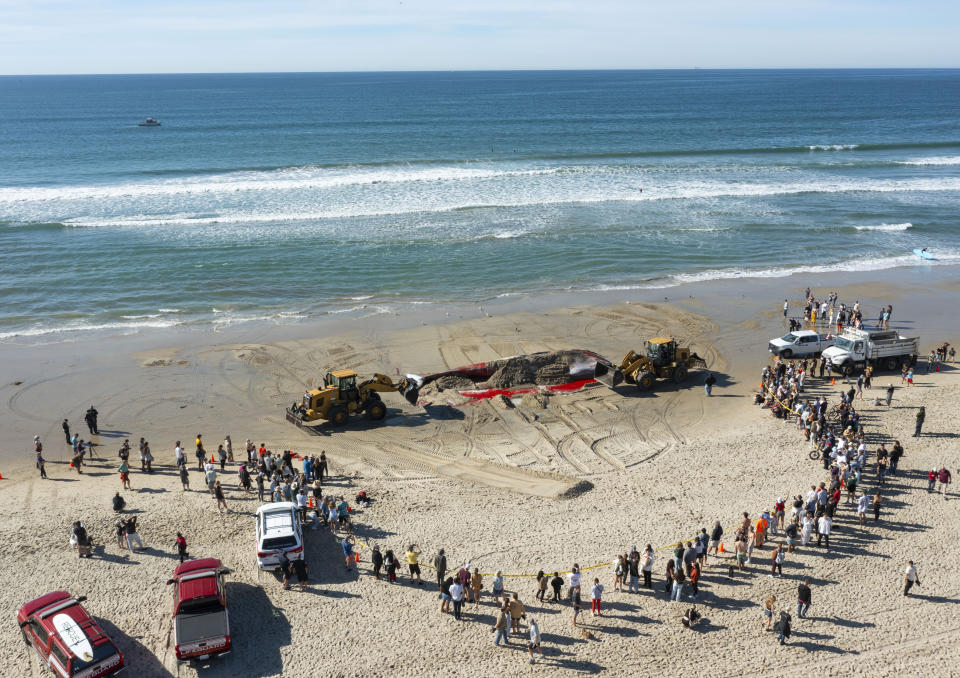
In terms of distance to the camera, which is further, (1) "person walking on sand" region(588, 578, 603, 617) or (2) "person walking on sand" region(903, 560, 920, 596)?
(2) "person walking on sand" region(903, 560, 920, 596)

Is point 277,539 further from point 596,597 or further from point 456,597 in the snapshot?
point 596,597

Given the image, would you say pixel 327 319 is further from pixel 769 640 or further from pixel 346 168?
pixel 346 168

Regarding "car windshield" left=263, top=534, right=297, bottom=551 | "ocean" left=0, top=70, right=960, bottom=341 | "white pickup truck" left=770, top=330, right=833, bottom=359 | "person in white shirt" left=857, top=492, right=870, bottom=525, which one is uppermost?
"ocean" left=0, top=70, right=960, bottom=341

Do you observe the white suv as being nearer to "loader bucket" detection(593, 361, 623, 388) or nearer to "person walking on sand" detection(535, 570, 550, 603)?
"person walking on sand" detection(535, 570, 550, 603)

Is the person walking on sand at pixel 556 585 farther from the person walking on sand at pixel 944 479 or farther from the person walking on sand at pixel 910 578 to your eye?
the person walking on sand at pixel 944 479

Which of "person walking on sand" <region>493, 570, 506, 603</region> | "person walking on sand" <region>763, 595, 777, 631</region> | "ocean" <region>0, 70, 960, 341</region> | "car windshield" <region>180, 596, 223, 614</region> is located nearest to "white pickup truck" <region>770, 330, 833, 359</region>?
"ocean" <region>0, 70, 960, 341</region>

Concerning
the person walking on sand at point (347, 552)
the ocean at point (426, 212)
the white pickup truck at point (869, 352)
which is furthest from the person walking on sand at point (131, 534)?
the white pickup truck at point (869, 352)

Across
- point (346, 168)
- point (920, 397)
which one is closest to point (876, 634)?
point (920, 397)
